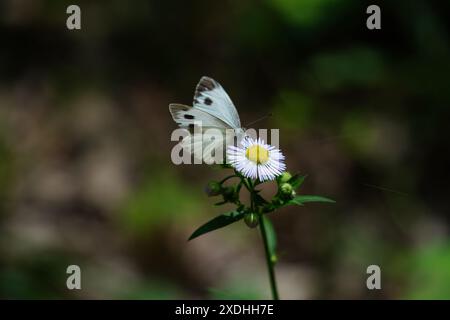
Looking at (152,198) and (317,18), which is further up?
(317,18)

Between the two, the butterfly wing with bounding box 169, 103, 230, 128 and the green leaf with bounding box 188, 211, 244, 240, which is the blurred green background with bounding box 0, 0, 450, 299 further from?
the butterfly wing with bounding box 169, 103, 230, 128

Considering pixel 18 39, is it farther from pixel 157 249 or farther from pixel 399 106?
pixel 399 106

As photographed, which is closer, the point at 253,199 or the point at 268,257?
the point at 253,199

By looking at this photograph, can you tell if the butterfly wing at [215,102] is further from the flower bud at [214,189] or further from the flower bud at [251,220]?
the flower bud at [251,220]

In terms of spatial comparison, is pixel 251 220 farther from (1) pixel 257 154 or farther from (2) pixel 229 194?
(1) pixel 257 154

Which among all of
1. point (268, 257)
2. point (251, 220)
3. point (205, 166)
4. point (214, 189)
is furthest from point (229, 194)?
point (205, 166)

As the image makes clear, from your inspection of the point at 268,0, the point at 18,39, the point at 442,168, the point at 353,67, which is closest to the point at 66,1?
the point at 18,39
